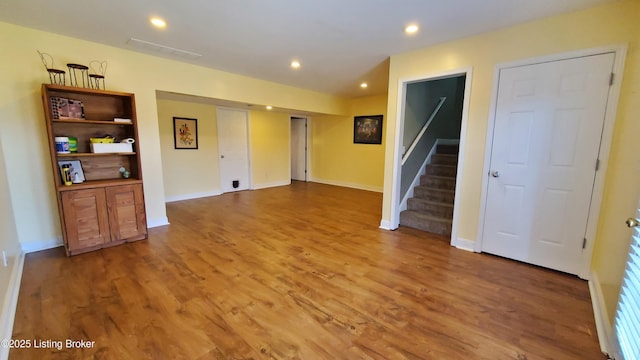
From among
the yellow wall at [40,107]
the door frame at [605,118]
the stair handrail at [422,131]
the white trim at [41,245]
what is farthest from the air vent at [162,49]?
the door frame at [605,118]

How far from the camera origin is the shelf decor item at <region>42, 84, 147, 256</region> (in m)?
2.84

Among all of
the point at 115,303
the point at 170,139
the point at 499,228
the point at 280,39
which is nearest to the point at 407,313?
the point at 499,228

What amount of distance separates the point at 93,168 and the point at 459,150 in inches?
181

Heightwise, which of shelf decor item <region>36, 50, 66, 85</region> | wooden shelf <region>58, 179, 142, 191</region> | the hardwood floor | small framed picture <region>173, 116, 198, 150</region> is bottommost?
the hardwood floor

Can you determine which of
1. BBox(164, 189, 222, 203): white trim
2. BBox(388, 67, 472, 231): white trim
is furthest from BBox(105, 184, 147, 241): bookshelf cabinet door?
BBox(388, 67, 472, 231): white trim

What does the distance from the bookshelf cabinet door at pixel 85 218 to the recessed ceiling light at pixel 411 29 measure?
12.7 ft

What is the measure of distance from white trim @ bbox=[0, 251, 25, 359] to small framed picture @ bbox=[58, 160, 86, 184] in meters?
0.92

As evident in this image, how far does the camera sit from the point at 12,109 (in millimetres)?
2793

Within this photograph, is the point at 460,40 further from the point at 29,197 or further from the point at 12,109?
the point at 29,197

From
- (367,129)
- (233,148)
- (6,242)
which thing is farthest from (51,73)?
(367,129)

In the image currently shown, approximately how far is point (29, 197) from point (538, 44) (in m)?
5.69

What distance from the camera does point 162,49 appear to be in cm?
334

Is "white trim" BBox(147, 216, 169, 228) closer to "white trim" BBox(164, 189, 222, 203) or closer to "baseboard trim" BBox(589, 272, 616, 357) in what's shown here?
"white trim" BBox(164, 189, 222, 203)

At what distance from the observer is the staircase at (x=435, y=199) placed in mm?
3791
